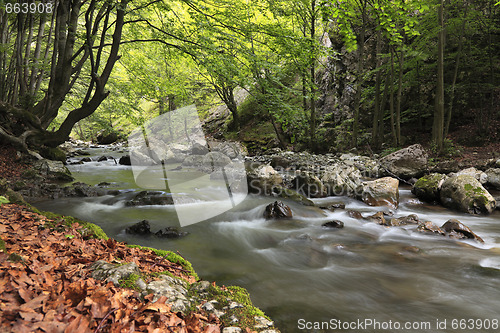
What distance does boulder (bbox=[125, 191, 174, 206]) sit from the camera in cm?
714

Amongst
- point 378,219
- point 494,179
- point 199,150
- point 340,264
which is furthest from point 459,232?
point 199,150

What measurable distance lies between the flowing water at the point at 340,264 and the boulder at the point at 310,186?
1.69m

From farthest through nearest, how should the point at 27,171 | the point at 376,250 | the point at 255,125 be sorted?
the point at 255,125
the point at 27,171
the point at 376,250

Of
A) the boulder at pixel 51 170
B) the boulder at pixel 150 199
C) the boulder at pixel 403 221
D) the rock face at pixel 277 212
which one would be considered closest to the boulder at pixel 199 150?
the boulder at pixel 51 170

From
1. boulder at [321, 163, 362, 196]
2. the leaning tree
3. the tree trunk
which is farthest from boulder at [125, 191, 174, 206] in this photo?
the tree trunk

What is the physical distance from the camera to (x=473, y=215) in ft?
21.3

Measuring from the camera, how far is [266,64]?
6406mm

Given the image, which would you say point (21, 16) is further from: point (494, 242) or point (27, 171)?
point (494, 242)

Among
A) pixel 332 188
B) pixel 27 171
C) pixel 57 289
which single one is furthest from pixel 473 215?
pixel 27 171

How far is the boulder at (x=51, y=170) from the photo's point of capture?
9023 millimetres

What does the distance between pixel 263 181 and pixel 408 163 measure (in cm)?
615

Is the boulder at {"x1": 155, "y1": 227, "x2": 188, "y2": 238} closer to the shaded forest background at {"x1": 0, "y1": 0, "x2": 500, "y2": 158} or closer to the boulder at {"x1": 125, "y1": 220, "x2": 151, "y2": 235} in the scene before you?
the boulder at {"x1": 125, "y1": 220, "x2": 151, "y2": 235}

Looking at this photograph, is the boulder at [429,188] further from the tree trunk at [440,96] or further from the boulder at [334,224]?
the tree trunk at [440,96]

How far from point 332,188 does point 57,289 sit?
8.24 meters
